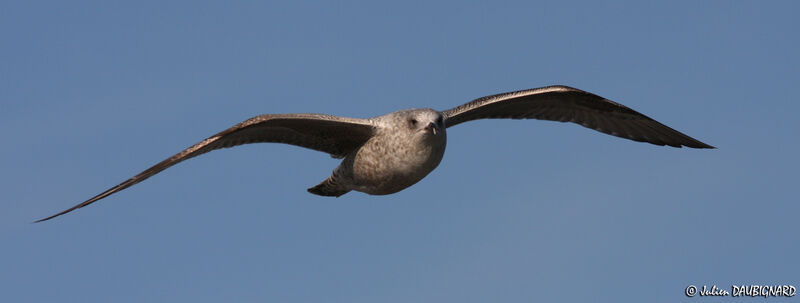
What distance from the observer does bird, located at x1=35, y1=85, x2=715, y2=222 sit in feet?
43.0

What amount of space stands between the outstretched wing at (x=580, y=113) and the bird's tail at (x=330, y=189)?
1.90m

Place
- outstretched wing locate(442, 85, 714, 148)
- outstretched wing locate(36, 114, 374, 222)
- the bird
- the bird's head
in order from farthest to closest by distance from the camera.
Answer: outstretched wing locate(442, 85, 714, 148), the bird, the bird's head, outstretched wing locate(36, 114, 374, 222)

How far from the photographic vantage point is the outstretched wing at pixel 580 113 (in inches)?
591

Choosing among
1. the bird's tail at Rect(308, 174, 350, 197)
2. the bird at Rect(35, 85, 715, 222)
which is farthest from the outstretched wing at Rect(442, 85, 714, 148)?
the bird's tail at Rect(308, 174, 350, 197)

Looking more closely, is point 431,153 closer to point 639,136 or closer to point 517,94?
Answer: point 517,94

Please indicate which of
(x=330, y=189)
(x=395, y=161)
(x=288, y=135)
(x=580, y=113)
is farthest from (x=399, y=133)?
(x=580, y=113)

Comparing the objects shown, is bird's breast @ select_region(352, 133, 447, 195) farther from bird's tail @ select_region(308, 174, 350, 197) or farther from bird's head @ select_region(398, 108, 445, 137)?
bird's tail @ select_region(308, 174, 350, 197)

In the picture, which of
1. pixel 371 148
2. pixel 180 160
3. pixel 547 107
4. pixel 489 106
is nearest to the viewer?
pixel 180 160

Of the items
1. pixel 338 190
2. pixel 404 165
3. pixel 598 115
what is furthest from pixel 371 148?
pixel 598 115

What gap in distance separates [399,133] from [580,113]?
4097 millimetres

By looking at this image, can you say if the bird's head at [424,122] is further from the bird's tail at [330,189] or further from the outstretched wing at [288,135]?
the bird's tail at [330,189]

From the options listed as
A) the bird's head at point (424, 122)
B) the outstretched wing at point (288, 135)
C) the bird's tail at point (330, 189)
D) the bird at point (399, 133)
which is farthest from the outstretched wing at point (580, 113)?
the bird's tail at point (330, 189)

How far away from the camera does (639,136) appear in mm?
16469

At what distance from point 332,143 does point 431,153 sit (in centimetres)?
199
